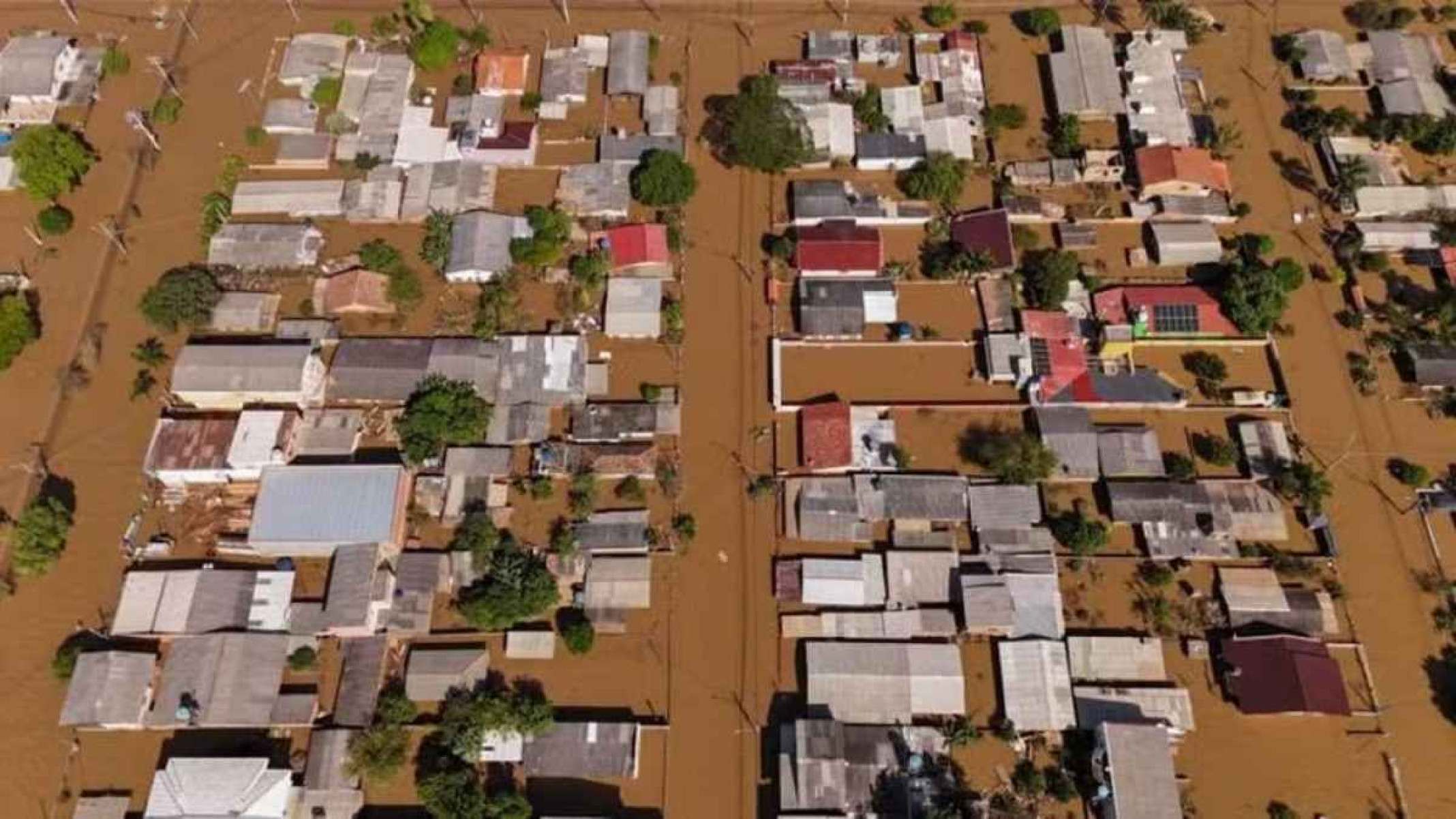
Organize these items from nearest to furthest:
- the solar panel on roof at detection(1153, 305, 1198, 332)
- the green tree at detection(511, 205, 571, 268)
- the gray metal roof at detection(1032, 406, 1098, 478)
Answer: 1. the gray metal roof at detection(1032, 406, 1098, 478)
2. the solar panel on roof at detection(1153, 305, 1198, 332)
3. the green tree at detection(511, 205, 571, 268)

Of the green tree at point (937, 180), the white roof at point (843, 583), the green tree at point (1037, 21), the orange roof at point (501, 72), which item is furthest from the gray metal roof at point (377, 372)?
the green tree at point (1037, 21)

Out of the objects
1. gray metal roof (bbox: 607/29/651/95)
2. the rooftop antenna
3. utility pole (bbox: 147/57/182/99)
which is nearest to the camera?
the rooftop antenna

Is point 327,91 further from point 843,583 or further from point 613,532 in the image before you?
point 843,583

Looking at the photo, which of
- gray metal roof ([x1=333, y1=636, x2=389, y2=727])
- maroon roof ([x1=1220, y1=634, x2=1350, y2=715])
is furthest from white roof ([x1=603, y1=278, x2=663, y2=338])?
maroon roof ([x1=1220, y1=634, x2=1350, y2=715])

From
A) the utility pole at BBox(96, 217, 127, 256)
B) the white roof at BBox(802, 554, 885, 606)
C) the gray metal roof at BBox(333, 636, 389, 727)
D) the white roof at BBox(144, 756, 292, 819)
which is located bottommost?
the white roof at BBox(144, 756, 292, 819)

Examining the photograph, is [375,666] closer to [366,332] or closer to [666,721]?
[666,721]

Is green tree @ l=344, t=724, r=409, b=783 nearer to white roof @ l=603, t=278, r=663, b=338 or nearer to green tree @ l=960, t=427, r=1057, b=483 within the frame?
white roof @ l=603, t=278, r=663, b=338

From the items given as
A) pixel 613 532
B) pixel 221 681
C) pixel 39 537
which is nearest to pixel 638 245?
pixel 613 532
